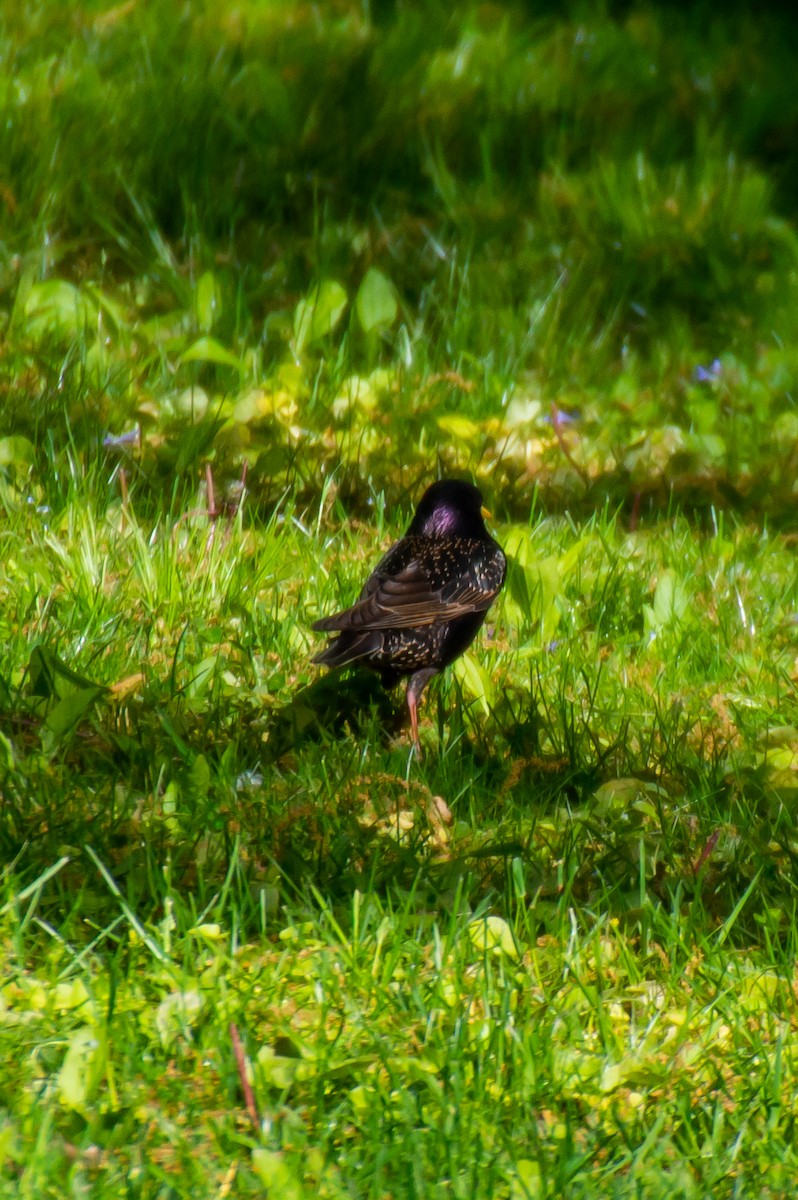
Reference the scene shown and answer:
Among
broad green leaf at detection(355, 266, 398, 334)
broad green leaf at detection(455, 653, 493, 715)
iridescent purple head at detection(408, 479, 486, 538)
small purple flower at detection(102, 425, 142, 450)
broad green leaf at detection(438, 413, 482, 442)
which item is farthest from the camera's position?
broad green leaf at detection(355, 266, 398, 334)

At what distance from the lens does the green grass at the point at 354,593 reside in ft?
8.30

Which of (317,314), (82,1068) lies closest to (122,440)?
(317,314)

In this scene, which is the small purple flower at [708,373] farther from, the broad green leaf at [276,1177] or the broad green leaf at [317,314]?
the broad green leaf at [276,1177]

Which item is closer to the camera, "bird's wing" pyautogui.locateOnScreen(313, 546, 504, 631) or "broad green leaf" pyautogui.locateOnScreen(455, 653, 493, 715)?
"bird's wing" pyautogui.locateOnScreen(313, 546, 504, 631)

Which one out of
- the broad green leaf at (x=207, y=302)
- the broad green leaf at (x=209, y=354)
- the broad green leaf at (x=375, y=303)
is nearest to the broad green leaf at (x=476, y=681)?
the broad green leaf at (x=209, y=354)

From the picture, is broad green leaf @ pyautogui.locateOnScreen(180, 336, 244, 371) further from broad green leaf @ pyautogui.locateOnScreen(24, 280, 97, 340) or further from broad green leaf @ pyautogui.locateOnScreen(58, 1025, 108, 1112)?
broad green leaf @ pyautogui.locateOnScreen(58, 1025, 108, 1112)

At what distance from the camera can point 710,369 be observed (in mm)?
6852

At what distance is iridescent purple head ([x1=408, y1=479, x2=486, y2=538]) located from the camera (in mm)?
4484

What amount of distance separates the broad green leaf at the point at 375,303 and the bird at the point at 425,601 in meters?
1.84

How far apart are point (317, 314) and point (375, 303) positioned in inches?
11.7

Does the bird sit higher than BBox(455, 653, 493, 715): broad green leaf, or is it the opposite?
the bird

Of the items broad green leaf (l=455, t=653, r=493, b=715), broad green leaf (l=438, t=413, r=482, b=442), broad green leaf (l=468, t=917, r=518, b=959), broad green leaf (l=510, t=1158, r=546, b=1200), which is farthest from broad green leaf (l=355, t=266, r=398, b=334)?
broad green leaf (l=510, t=1158, r=546, b=1200)

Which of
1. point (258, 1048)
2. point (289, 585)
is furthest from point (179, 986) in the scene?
point (289, 585)

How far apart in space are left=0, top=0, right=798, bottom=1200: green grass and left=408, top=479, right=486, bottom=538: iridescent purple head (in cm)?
28
